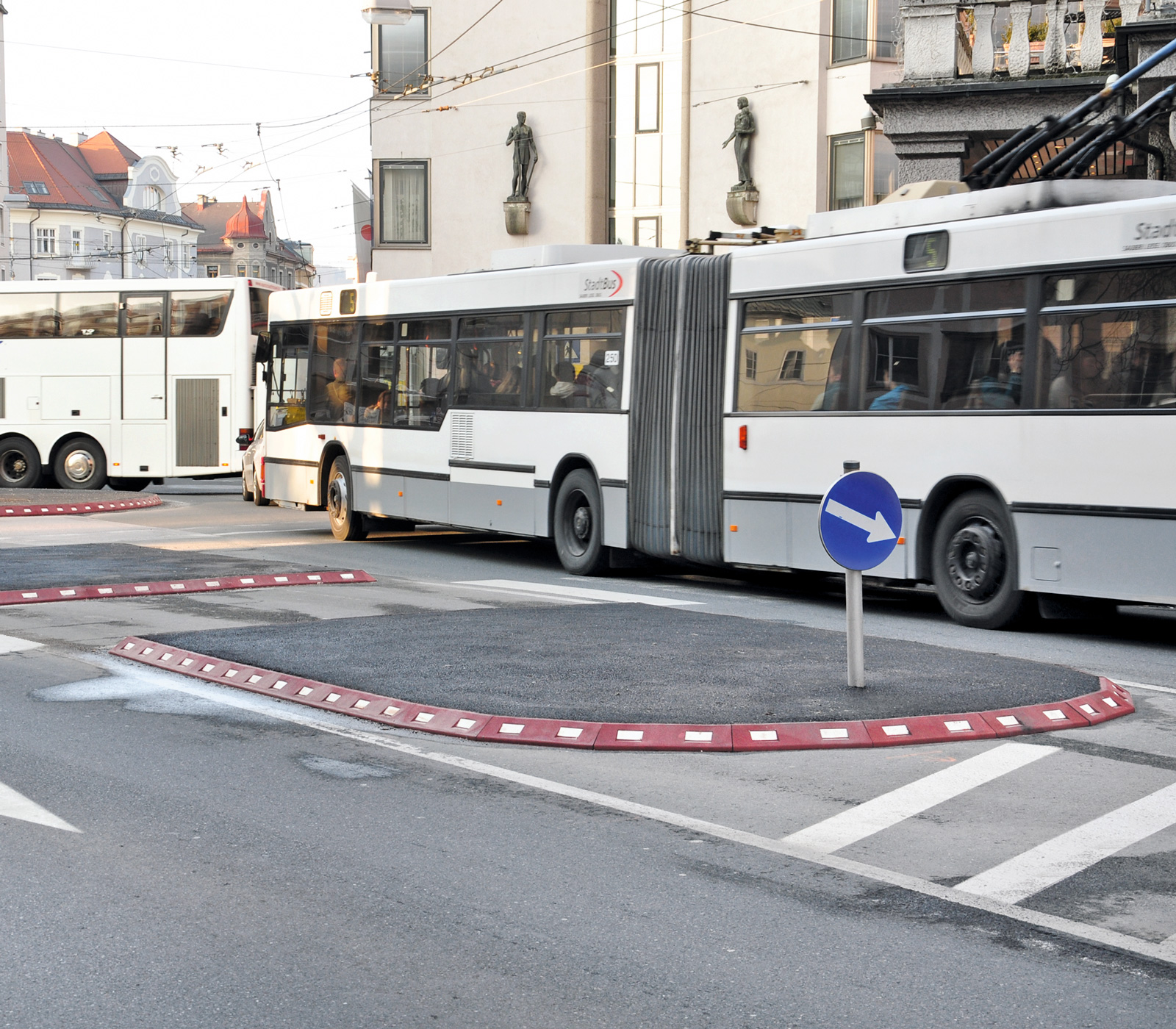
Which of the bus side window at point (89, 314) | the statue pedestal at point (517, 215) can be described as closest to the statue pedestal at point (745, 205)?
the statue pedestal at point (517, 215)

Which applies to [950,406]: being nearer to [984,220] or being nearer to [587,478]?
[984,220]

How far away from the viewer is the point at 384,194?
38.1 meters

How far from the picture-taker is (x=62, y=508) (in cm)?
2491

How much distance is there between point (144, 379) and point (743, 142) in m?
12.5

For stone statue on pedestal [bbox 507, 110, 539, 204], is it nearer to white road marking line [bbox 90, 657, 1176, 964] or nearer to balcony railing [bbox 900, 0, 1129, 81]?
balcony railing [bbox 900, 0, 1129, 81]

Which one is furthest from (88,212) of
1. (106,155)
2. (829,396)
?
(829,396)

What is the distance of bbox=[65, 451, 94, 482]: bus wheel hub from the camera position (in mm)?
30406

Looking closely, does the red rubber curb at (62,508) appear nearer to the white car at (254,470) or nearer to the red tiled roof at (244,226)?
the white car at (254,470)

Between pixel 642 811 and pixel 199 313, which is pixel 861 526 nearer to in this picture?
pixel 642 811

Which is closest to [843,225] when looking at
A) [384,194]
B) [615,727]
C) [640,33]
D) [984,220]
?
[984,220]

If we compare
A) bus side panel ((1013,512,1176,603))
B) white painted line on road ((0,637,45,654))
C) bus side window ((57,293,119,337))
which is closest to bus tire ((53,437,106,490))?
bus side window ((57,293,119,337))

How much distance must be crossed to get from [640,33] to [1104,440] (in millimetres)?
26957

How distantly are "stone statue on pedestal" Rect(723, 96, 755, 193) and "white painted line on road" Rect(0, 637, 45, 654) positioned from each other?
2311cm

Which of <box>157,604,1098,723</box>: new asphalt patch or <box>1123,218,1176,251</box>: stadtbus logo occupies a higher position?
<box>1123,218,1176,251</box>: stadtbus logo
